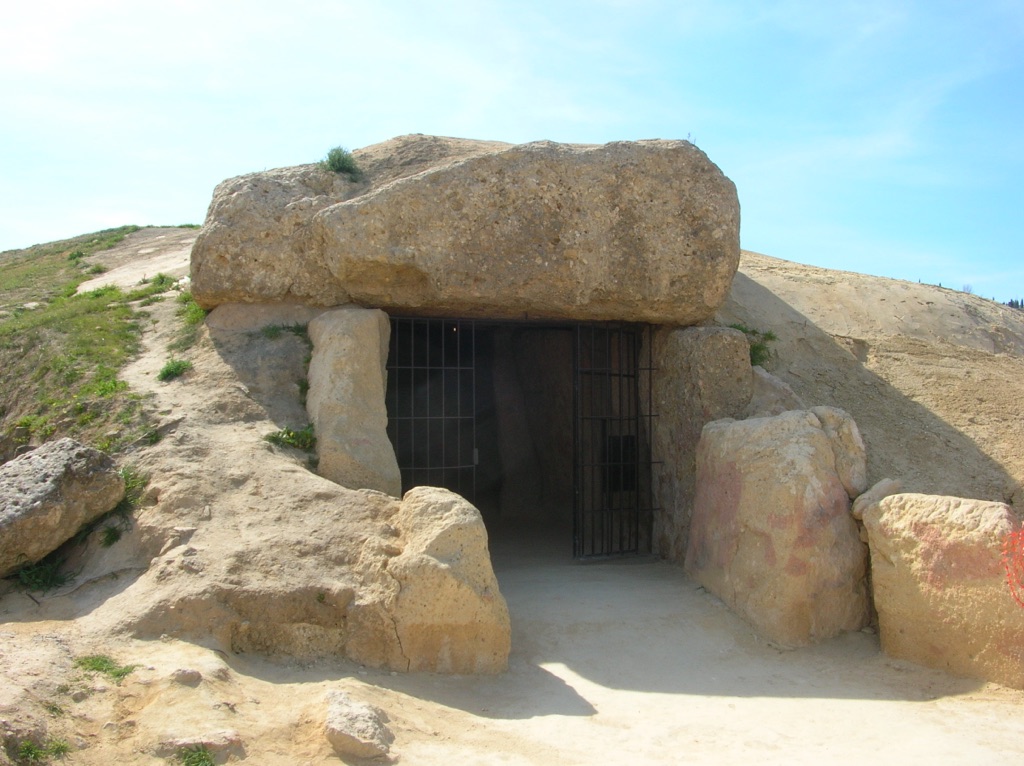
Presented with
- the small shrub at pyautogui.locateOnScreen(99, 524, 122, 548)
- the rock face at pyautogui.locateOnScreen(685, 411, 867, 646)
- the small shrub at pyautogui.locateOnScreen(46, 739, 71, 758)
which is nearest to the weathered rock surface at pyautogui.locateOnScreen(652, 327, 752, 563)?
the rock face at pyautogui.locateOnScreen(685, 411, 867, 646)

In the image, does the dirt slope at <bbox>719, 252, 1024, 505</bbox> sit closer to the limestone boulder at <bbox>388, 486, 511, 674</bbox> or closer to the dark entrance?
the dark entrance

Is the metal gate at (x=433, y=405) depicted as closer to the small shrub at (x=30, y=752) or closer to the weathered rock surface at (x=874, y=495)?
the weathered rock surface at (x=874, y=495)

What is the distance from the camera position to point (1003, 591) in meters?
5.66

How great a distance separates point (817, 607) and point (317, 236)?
16.9ft

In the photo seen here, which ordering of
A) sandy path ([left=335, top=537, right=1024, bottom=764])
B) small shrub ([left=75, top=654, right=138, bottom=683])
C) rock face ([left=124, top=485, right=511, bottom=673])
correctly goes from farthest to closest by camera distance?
rock face ([left=124, top=485, right=511, bottom=673])
sandy path ([left=335, top=537, right=1024, bottom=764])
small shrub ([left=75, top=654, right=138, bottom=683])

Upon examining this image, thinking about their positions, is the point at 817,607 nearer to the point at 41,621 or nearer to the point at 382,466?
the point at 382,466

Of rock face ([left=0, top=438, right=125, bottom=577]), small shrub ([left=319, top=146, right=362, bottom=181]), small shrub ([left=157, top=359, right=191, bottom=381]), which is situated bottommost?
rock face ([left=0, top=438, right=125, bottom=577])

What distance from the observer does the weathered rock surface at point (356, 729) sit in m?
4.32

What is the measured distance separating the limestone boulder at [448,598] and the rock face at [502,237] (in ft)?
8.95

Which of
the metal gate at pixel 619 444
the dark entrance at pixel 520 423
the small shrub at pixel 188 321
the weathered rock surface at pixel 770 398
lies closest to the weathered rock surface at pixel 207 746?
the small shrub at pixel 188 321

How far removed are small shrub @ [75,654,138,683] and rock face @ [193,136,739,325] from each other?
409 centimetres

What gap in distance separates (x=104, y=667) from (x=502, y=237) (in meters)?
4.77

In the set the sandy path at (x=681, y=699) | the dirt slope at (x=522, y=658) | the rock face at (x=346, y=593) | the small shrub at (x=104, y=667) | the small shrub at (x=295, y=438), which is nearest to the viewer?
the dirt slope at (x=522, y=658)

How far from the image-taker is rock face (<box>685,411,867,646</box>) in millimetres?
6609
